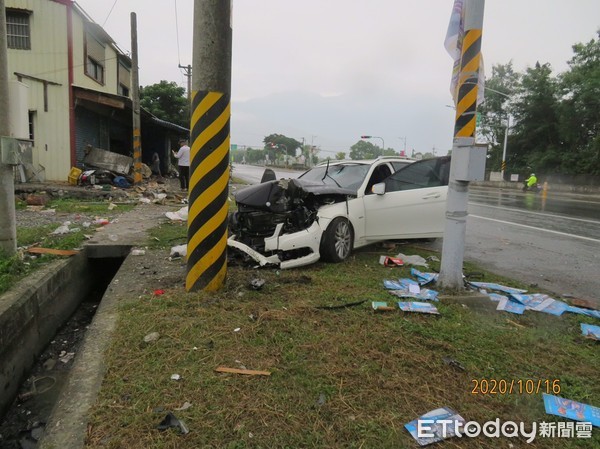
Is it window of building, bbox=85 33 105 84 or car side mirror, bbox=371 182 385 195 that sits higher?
window of building, bbox=85 33 105 84

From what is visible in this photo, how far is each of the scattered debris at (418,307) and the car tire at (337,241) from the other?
164cm

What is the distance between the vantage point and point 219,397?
2.41m

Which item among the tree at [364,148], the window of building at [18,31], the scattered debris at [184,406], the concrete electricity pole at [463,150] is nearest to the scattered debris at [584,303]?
the concrete electricity pole at [463,150]

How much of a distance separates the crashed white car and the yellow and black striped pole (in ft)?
3.00

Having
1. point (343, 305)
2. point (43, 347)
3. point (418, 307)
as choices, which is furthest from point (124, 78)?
point (418, 307)

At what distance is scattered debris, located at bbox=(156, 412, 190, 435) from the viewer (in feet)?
6.95

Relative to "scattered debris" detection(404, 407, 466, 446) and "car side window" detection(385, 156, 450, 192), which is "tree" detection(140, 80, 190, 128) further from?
"scattered debris" detection(404, 407, 466, 446)

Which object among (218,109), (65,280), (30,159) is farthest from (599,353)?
(30,159)

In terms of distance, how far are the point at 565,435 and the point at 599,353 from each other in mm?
1403

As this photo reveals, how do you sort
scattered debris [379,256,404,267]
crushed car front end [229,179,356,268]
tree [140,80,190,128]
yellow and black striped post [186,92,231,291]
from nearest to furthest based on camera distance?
yellow and black striped post [186,92,231,291] → crushed car front end [229,179,356,268] → scattered debris [379,256,404,267] → tree [140,80,190,128]

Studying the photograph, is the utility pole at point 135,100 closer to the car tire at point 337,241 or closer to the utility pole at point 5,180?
the utility pole at point 5,180

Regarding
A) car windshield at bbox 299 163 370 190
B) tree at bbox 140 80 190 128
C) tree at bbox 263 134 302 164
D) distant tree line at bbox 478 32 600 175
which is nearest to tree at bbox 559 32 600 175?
distant tree line at bbox 478 32 600 175

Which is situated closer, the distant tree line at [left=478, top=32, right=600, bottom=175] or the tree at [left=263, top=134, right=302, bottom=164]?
the distant tree line at [left=478, top=32, right=600, bottom=175]

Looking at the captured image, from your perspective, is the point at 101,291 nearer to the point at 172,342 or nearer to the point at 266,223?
the point at 266,223
